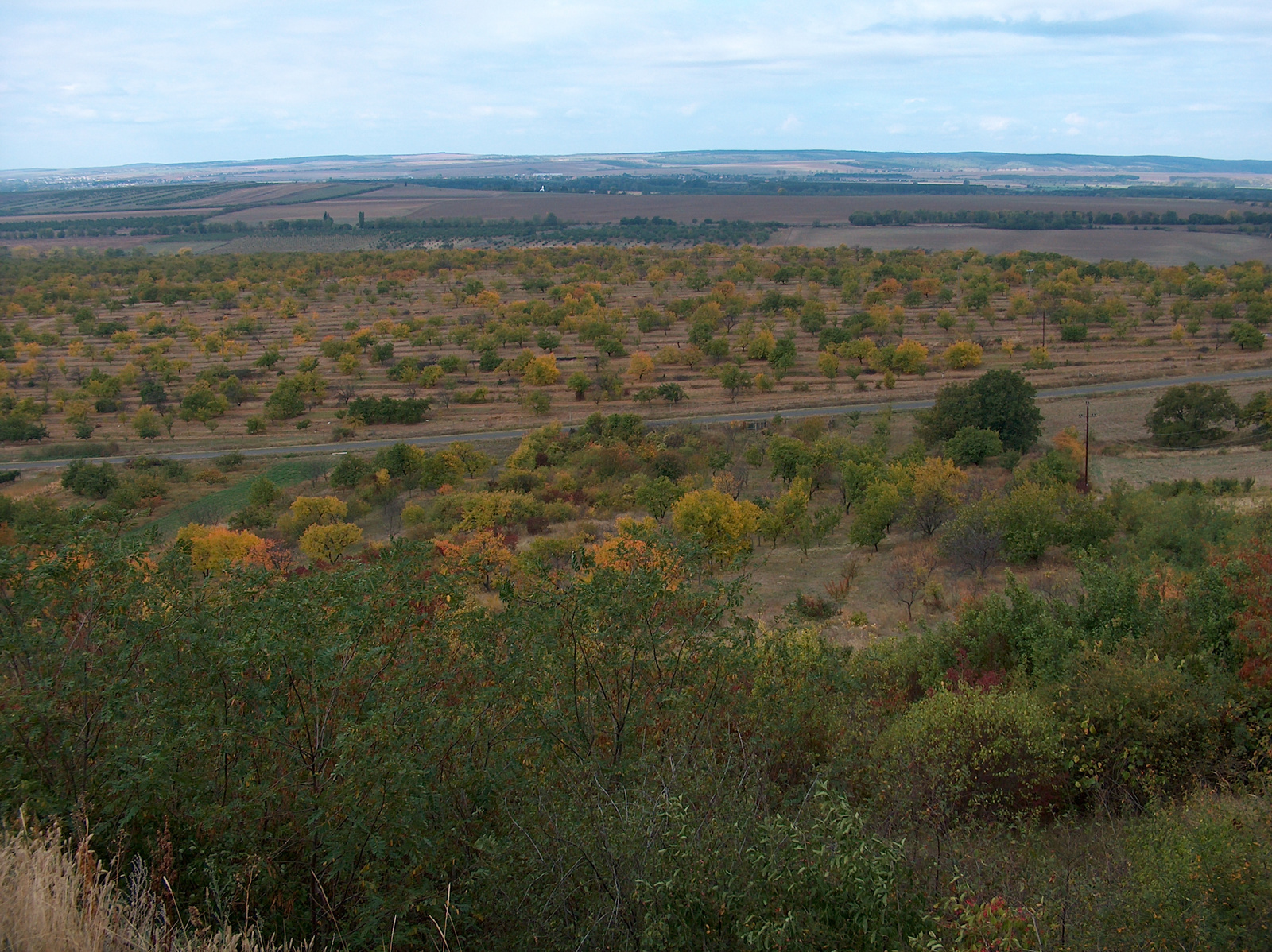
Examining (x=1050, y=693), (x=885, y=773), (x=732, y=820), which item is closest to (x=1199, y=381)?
(x=1050, y=693)

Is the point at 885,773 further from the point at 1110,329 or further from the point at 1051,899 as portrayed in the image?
the point at 1110,329

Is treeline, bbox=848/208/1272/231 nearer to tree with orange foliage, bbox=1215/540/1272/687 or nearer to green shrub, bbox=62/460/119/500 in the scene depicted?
green shrub, bbox=62/460/119/500

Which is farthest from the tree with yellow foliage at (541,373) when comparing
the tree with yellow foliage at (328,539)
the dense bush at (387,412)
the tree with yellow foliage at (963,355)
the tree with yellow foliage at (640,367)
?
the tree with yellow foliage at (328,539)

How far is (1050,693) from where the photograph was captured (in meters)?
10.8

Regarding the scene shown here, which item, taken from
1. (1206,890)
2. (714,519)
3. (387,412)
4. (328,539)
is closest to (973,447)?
(714,519)

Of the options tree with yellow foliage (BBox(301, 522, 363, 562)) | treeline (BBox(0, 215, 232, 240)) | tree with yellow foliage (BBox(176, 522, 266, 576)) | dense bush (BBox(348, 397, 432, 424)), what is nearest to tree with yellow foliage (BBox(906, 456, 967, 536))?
tree with yellow foliage (BBox(301, 522, 363, 562))

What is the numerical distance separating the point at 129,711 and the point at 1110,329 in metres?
64.9

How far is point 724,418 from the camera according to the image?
4338cm

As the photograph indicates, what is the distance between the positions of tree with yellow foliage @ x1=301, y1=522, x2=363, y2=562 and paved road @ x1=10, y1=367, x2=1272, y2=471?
13406mm

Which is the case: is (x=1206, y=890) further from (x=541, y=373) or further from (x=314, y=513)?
(x=541, y=373)

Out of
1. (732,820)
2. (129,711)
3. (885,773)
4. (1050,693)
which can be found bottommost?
(1050,693)

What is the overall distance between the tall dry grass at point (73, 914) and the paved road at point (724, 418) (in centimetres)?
3689

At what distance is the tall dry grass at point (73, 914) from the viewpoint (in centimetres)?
371

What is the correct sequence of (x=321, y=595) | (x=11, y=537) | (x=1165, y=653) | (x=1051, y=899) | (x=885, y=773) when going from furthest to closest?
(x=11, y=537)
(x=1165, y=653)
(x=885, y=773)
(x=321, y=595)
(x=1051, y=899)
